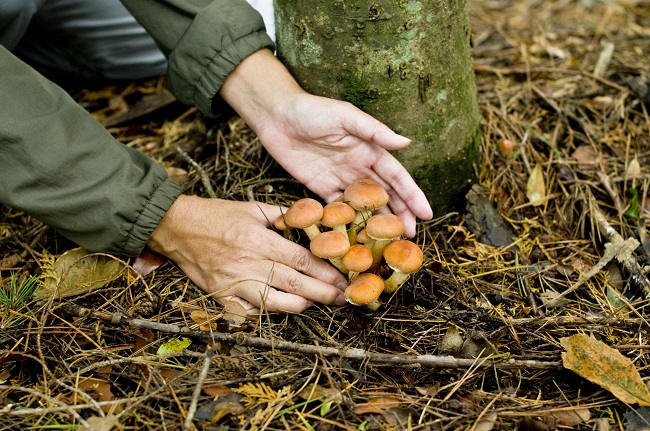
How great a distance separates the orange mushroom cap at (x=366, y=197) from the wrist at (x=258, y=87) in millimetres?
596

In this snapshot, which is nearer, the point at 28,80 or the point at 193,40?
the point at 28,80

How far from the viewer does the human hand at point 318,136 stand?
7.92 feet

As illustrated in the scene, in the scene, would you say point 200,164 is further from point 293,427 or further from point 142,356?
point 293,427

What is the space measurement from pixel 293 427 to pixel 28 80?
1.83 meters

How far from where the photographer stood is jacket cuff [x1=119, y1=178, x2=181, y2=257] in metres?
2.47

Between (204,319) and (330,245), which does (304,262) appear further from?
(204,319)

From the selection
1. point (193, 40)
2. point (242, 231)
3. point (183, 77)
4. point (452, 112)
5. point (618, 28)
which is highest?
point (193, 40)

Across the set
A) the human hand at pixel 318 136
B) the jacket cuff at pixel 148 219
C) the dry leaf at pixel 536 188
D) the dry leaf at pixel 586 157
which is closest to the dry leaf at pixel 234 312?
the jacket cuff at pixel 148 219

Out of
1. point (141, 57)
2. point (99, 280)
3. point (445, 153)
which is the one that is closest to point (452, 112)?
point (445, 153)

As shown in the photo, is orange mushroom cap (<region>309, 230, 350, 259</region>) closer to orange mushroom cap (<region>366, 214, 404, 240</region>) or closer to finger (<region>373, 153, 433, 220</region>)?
orange mushroom cap (<region>366, 214, 404, 240</region>)

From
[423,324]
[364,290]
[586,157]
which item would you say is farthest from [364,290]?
[586,157]

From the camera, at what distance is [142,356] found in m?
2.13

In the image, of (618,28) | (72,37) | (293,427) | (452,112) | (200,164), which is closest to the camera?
(293,427)

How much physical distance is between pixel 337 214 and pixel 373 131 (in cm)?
40
